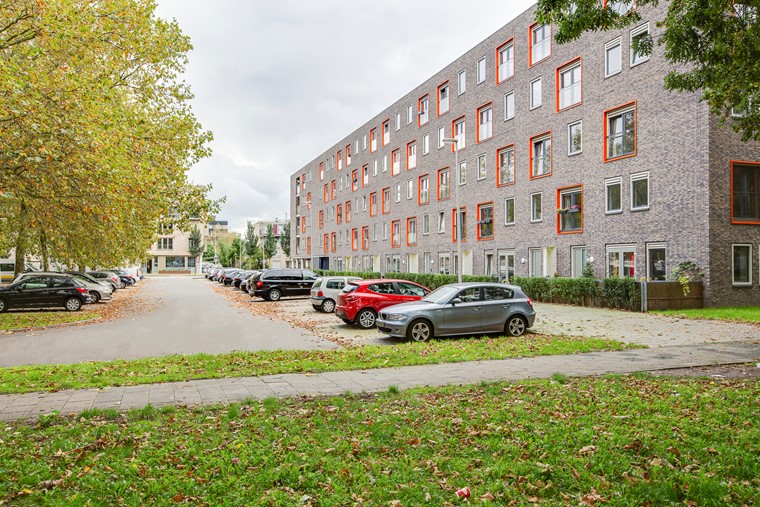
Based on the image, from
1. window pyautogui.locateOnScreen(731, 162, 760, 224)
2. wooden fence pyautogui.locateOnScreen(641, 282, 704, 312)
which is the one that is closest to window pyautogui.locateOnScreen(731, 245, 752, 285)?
window pyautogui.locateOnScreen(731, 162, 760, 224)

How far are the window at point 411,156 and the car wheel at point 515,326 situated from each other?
32.8 m

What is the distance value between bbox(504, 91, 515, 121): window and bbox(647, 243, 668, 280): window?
516 inches

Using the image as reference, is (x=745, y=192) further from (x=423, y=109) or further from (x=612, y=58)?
(x=423, y=109)

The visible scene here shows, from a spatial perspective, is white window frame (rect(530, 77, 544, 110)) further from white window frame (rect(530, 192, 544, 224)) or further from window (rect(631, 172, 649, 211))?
window (rect(631, 172, 649, 211))

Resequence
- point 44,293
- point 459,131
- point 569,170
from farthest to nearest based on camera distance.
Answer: point 459,131, point 569,170, point 44,293

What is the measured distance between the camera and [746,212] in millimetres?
21375

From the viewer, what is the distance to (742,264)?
21219mm

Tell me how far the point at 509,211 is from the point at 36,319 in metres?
24.9

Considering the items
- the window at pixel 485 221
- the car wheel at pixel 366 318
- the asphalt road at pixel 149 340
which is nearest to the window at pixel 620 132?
the window at pixel 485 221

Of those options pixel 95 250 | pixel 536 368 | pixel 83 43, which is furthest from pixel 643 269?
pixel 95 250

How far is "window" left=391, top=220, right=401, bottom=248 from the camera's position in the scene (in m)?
48.3

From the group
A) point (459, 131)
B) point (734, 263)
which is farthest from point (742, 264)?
point (459, 131)

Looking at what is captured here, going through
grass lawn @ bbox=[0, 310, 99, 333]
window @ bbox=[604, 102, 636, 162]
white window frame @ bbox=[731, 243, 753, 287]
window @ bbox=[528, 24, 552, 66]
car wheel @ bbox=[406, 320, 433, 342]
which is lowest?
grass lawn @ bbox=[0, 310, 99, 333]

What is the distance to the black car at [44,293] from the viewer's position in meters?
22.5
